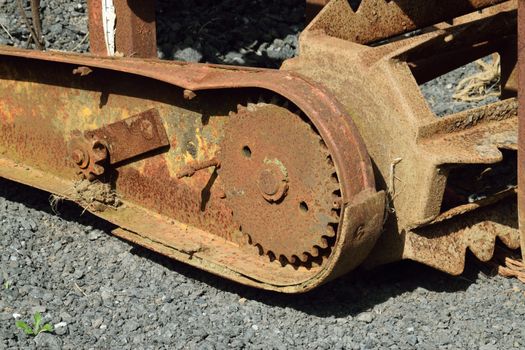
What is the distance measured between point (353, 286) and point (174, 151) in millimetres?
1040

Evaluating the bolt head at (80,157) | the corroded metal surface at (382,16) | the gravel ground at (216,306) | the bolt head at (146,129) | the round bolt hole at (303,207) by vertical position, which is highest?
the corroded metal surface at (382,16)

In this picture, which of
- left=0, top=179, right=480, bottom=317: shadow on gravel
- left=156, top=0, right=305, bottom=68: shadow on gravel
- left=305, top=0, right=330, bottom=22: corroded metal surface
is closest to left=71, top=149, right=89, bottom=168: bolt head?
left=0, top=179, right=480, bottom=317: shadow on gravel

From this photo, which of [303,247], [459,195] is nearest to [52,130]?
[303,247]

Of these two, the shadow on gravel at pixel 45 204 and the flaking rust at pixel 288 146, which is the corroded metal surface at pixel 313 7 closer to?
the flaking rust at pixel 288 146

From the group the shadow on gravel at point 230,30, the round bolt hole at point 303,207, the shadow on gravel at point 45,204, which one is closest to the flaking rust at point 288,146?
the round bolt hole at point 303,207

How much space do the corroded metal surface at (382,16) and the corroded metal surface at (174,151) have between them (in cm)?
64

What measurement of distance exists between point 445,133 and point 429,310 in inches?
31.8

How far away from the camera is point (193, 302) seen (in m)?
4.20

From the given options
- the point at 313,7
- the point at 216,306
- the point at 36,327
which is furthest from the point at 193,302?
the point at 313,7

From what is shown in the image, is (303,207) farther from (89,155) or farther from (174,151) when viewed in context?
(89,155)

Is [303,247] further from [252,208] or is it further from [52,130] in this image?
[52,130]

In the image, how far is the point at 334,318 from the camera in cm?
405

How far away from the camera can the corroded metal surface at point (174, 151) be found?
3.65 metres

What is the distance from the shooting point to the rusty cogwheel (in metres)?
3.71
